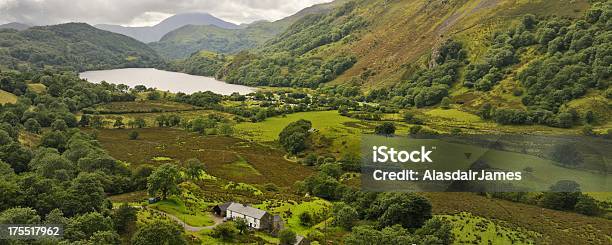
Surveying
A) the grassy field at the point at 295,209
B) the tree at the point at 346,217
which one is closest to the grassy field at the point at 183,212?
the grassy field at the point at 295,209

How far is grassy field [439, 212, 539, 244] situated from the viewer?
4181 centimetres

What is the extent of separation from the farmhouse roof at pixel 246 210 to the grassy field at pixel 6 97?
8393cm

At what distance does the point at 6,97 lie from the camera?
356ft

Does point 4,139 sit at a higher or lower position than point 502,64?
lower

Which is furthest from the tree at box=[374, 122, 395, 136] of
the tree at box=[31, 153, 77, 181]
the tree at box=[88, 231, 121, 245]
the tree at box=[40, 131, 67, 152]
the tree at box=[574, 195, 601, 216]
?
the tree at box=[88, 231, 121, 245]

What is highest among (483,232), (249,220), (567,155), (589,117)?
(589,117)

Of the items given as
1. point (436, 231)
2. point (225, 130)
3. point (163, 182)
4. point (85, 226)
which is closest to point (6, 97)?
point (225, 130)

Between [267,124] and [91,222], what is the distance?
81127mm

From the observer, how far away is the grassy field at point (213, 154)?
233ft

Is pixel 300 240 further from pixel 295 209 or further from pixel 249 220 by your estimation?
pixel 295 209

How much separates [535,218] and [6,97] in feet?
367

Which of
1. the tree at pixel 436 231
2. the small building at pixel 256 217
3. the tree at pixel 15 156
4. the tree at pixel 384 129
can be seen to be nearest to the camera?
the tree at pixel 436 231

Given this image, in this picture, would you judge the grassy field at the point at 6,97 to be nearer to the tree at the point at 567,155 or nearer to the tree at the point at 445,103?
the tree at the point at 445,103

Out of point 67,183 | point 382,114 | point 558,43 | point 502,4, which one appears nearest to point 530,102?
point 558,43
